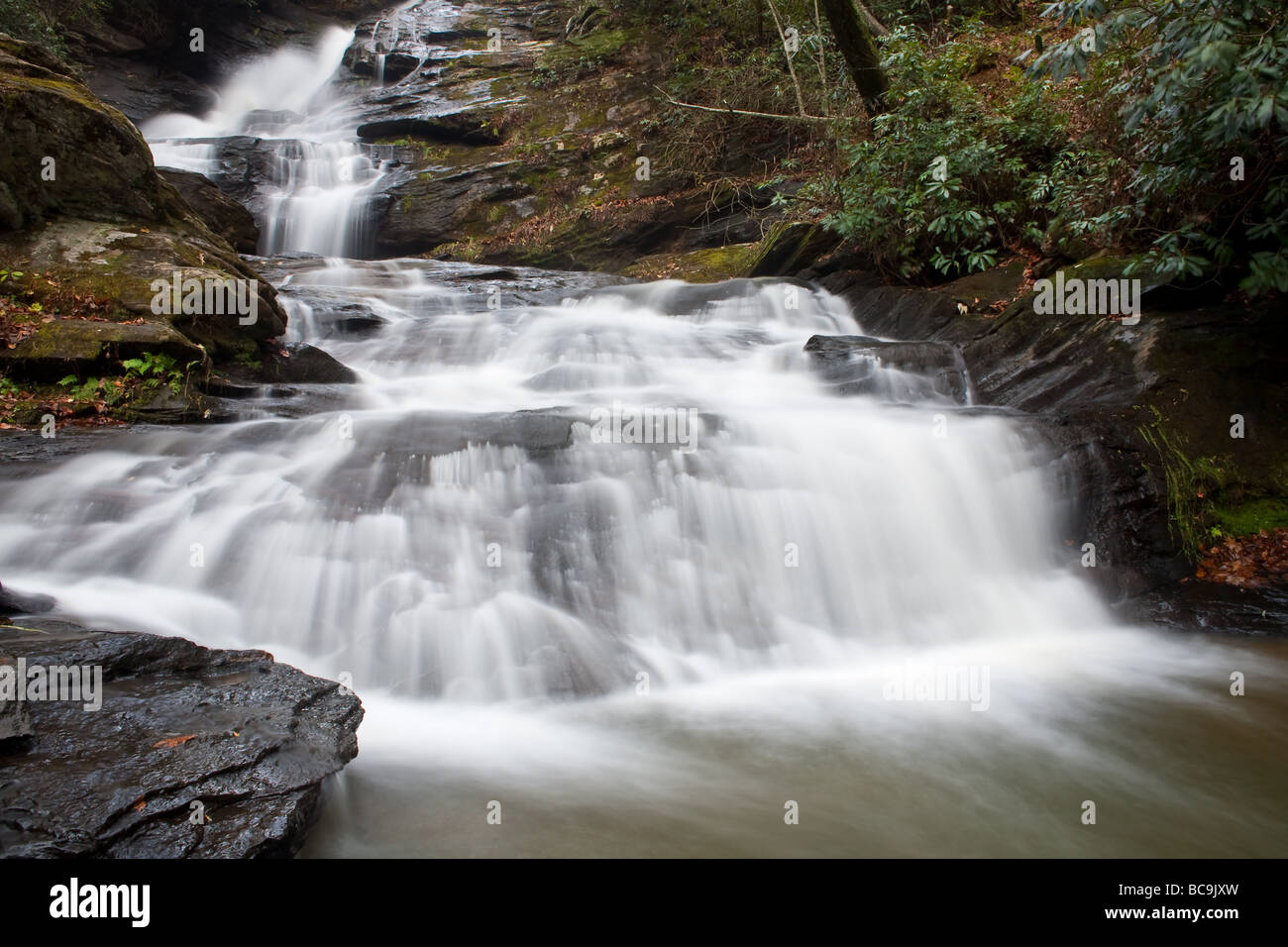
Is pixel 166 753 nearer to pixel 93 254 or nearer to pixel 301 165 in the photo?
pixel 93 254

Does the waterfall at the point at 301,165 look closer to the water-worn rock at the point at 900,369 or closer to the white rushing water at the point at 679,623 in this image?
the white rushing water at the point at 679,623

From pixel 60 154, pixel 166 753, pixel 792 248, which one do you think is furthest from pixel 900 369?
pixel 60 154

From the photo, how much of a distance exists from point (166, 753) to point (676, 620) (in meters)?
2.74

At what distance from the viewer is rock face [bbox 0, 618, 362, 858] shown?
204 centimetres

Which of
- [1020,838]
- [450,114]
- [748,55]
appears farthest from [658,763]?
[450,114]

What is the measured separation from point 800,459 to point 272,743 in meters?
4.15

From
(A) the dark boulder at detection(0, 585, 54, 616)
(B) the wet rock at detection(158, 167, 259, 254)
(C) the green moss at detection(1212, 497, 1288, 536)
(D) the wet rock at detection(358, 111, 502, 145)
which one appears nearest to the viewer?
(A) the dark boulder at detection(0, 585, 54, 616)

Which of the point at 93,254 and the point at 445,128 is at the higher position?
the point at 445,128

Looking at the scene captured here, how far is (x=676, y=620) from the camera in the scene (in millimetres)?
4480

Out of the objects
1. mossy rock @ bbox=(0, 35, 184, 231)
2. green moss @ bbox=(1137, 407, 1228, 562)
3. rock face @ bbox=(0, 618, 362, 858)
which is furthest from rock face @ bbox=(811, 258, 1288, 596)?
mossy rock @ bbox=(0, 35, 184, 231)

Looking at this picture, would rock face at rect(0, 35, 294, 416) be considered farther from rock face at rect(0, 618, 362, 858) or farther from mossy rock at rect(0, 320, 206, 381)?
rock face at rect(0, 618, 362, 858)

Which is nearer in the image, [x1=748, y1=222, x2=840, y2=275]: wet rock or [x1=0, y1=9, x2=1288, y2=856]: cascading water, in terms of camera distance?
[x1=0, y1=9, x2=1288, y2=856]: cascading water

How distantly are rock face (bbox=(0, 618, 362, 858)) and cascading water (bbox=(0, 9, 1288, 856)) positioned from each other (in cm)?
30

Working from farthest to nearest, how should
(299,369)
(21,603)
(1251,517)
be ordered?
1. (299,369)
2. (1251,517)
3. (21,603)
